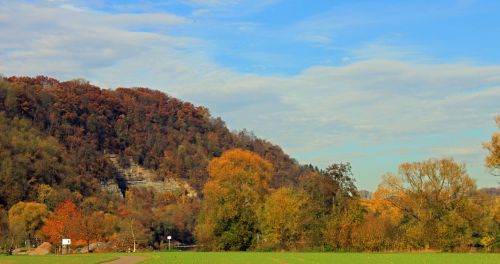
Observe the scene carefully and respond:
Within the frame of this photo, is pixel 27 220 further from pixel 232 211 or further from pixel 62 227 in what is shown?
pixel 232 211

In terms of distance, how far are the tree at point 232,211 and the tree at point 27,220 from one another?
1633 inches

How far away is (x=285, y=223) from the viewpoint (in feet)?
329

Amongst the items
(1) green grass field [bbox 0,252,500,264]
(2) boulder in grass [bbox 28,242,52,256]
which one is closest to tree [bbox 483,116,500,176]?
(1) green grass field [bbox 0,252,500,264]

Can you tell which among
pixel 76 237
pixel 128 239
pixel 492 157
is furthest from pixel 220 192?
pixel 492 157

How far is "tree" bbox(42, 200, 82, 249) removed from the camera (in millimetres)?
122688

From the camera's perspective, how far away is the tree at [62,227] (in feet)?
403

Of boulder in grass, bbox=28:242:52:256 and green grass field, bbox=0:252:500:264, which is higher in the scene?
green grass field, bbox=0:252:500:264

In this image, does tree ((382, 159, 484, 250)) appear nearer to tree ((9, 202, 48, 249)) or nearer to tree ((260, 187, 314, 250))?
tree ((260, 187, 314, 250))

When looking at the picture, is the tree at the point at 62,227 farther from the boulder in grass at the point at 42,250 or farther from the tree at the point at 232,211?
the tree at the point at 232,211

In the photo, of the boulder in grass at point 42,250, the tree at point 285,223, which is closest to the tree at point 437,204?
the tree at point 285,223

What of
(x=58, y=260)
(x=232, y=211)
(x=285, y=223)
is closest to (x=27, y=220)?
(x=232, y=211)

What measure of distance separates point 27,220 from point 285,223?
61.6 meters

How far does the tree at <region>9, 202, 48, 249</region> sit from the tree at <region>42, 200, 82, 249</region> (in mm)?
4320

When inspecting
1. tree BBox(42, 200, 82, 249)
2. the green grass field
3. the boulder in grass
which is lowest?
the boulder in grass
